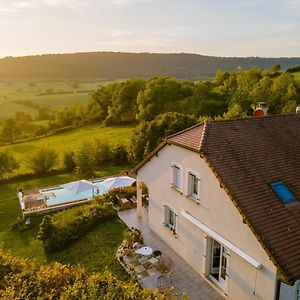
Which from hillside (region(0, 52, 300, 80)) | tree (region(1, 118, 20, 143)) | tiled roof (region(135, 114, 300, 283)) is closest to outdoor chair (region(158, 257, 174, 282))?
tiled roof (region(135, 114, 300, 283))

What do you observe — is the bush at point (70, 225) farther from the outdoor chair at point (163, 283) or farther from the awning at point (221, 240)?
the awning at point (221, 240)

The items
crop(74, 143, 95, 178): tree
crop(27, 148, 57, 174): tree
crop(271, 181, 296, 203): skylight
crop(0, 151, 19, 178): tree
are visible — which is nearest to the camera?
crop(271, 181, 296, 203): skylight

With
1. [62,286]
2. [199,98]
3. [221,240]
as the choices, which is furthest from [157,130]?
[62,286]

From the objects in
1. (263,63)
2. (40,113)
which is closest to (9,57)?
(40,113)

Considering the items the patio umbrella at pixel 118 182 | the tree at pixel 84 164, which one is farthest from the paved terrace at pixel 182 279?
the tree at pixel 84 164

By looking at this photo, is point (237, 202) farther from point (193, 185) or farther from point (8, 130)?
point (8, 130)

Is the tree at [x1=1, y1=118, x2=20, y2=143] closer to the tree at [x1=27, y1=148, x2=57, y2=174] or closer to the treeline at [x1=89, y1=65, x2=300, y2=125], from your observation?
the treeline at [x1=89, y1=65, x2=300, y2=125]
